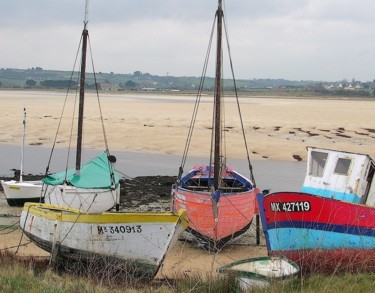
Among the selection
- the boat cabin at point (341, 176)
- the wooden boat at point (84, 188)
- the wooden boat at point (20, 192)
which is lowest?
the wooden boat at point (20, 192)

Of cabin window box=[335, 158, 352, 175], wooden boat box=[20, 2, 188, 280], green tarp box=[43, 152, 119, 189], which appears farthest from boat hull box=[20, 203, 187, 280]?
cabin window box=[335, 158, 352, 175]

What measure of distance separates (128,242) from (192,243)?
127 inches

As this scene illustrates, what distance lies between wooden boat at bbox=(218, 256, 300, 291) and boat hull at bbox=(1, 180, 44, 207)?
940 cm

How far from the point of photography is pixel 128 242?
1013cm

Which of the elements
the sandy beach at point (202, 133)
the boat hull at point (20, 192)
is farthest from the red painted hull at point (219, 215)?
the sandy beach at point (202, 133)

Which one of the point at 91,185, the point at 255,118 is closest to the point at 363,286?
the point at 91,185

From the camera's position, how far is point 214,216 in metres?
12.2

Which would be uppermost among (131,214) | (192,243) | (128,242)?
(131,214)

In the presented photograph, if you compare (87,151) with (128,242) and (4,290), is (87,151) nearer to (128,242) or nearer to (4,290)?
(128,242)

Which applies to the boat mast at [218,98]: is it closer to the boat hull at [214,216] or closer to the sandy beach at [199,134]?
the boat hull at [214,216]

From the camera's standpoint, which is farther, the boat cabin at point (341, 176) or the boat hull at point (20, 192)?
the boat hull at point (20, 192)

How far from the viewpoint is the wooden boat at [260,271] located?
7.79m

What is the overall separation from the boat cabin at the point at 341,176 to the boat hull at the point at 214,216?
1.81m

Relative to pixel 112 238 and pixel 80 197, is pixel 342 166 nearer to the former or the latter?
pixel 112 238
